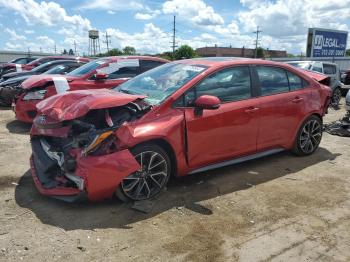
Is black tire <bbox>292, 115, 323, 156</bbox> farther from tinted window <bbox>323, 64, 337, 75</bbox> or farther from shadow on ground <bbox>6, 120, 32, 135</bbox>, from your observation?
tinted window <bbox>323, 64, 337, 75</bbox>

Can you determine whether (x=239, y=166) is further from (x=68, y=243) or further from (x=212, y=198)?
(x=68, y=243)

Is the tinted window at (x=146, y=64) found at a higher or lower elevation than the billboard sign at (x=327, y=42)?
lower

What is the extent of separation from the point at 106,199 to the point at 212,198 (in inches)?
49.8

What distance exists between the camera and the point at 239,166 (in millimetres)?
5801

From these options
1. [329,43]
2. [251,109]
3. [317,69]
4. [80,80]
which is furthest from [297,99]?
[329,43]

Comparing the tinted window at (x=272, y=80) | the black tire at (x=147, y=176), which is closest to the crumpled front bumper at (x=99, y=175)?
the black tire at (x=147, y=176)

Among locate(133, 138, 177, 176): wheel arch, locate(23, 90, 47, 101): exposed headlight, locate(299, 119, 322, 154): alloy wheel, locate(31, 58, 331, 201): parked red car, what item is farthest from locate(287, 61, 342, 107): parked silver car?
locate(133, 138, 177, 176): wheel arch

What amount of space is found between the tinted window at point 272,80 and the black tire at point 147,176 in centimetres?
195

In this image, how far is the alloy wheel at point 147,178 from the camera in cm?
424

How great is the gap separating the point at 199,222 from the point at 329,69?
1164cm

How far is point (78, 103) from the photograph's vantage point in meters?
4.30

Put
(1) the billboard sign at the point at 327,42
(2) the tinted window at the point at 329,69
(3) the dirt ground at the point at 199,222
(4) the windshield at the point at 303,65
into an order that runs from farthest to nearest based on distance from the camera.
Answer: (1) the billboard sign at the point at 327,42
(2) the tinted window at the point at 329,69
(4) the windshield at the point at 303,65
(3) the dirt ground at the point at 199,222

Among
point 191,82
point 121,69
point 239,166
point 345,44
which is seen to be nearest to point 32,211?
point 191,82

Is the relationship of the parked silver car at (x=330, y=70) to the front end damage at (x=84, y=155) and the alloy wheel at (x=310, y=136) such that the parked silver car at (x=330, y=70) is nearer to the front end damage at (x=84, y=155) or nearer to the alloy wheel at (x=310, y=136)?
the alloy wheel at (x=310, y=136)
